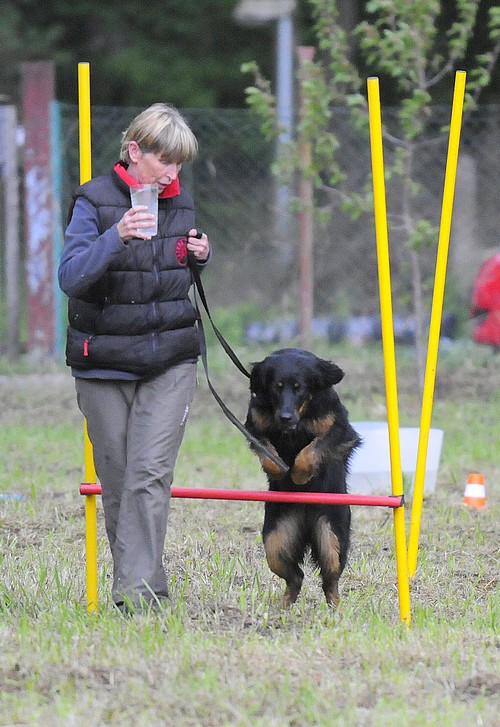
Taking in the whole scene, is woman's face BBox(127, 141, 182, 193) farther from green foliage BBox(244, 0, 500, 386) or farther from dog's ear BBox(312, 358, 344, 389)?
green foliage BBox(244, 0, 500, 386)

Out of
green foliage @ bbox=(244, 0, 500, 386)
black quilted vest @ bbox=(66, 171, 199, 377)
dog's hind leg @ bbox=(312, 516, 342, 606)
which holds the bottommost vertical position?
dog's hind leg @ bbox=(312, 516, 342, 606)

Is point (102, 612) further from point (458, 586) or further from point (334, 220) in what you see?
point (334, 220)

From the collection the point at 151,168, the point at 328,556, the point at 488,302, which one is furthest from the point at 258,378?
the point at 488,302

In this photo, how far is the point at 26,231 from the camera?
10.9 meters

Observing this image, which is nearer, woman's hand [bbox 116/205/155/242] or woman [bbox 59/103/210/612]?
woman's hand [bbox 116/205/155/242]

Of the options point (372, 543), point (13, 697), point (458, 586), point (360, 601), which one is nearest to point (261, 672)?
point (13, 697)

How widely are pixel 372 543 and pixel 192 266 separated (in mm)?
2058

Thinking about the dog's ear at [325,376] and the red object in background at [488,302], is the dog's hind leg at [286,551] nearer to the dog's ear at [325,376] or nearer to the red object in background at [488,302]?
the dog's ear at [325,376]

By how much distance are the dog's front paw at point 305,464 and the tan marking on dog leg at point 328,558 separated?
241 mm

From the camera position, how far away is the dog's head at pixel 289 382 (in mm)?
4441

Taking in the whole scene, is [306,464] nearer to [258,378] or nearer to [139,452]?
[258,378]

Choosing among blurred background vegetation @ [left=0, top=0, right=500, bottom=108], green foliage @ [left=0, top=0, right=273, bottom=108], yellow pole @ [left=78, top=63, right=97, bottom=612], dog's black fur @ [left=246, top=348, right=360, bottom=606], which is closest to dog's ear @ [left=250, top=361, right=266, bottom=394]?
dog's black fur @ [left=246, top=348, right=360, bottom=606]

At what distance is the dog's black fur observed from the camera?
451cm

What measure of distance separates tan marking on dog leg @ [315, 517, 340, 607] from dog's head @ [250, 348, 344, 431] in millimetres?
438
